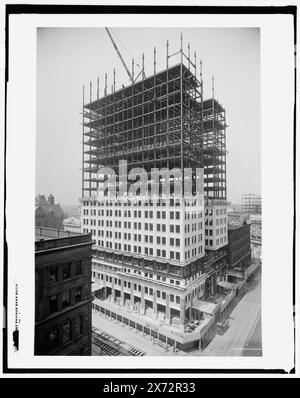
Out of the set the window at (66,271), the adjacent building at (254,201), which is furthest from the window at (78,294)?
the adjacent building at (254,201)

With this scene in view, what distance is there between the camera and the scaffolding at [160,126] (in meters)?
26.4

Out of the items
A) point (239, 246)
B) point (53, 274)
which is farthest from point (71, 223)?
point (53, 274)

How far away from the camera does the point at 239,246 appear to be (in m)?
35.9

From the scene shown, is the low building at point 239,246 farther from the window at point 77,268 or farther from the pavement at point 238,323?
the window at point 77,268

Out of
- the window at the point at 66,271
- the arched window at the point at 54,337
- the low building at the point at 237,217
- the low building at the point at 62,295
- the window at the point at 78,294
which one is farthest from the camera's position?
the low building at the point at 237,217

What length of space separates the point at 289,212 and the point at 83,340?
42.9 feet

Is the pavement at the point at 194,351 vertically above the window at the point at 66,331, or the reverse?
the window at the point at 66,331

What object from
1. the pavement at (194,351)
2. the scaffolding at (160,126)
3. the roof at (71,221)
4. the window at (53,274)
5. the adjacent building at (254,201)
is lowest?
the pavement at (194,351)

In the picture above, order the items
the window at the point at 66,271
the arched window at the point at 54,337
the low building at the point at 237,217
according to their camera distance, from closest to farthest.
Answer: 1. the arched window at the point at 54,337
2. the window at the point at 66,271
3. the low building at the point at 237,217

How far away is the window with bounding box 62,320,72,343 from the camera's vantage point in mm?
11480

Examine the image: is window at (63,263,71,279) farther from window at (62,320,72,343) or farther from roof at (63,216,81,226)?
roof at (63,216,81,226)

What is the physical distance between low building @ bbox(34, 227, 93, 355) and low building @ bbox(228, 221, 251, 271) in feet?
86.5

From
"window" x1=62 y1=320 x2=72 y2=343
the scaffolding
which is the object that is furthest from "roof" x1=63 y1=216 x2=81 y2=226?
"window" x1=62 y1=320 x2=72 y2=343
